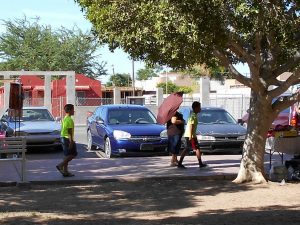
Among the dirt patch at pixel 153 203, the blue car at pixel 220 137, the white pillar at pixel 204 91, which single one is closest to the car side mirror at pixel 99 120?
the blue car at pixel 220 137

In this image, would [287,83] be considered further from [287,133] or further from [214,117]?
[214,117]

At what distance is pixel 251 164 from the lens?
1102 centimetres

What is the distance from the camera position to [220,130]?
15.7 metres

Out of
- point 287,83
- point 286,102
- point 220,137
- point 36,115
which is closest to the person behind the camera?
point 287,83

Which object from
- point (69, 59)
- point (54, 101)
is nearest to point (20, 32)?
point (69, 59)

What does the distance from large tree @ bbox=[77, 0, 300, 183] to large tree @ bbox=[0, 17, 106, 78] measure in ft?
137

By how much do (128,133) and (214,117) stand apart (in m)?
3.76

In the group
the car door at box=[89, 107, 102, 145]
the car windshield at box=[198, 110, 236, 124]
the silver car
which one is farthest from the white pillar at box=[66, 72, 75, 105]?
the car windshield at box=[198, 110, 236, 124]

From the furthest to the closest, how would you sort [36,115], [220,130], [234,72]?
[36,115], [220,130], [234,72]

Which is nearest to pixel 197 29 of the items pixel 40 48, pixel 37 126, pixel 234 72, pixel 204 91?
pixel 234 72

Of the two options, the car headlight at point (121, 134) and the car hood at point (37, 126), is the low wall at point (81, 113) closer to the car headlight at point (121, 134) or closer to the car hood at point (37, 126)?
the car hood at point (37, 126)

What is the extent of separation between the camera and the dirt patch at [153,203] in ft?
25.3

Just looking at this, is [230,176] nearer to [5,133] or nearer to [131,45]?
[131,45]

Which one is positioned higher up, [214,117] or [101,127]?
[214,117]
